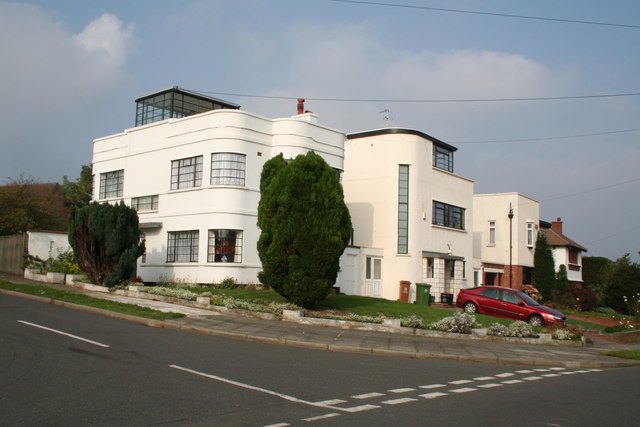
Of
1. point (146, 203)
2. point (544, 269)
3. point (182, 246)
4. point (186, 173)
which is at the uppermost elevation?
point (186, 173)

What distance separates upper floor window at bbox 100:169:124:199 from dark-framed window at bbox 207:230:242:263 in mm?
7644

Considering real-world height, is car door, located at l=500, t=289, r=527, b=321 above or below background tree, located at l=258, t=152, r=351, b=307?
below

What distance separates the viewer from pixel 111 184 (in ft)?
99.9

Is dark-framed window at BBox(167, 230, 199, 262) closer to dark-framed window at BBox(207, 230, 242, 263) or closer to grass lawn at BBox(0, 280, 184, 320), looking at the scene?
dark-framed window at BBox(207, 230, 242, 263)

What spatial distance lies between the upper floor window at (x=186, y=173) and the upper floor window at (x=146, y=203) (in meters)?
1.55

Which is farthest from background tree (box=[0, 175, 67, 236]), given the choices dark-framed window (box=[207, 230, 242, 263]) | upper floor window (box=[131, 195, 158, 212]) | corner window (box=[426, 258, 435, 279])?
corner window (box=[426, 258, 435, 279])

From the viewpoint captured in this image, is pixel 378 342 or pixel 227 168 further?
pixel 227 168

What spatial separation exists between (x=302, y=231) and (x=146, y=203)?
13.0 meters

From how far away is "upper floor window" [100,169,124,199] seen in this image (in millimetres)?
29895

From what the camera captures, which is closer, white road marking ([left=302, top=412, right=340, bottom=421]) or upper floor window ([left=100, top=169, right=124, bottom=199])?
white road marking ([left=302, top=412, right=340, bottom=421])

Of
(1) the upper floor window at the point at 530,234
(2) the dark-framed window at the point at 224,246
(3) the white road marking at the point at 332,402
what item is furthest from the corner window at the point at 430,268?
(3) the white road marking at the point at 332,402

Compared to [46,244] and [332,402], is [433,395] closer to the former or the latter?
[332,402]

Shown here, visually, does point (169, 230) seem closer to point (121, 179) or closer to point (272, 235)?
point (121, 179)

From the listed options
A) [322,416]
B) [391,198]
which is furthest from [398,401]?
[391,198]
